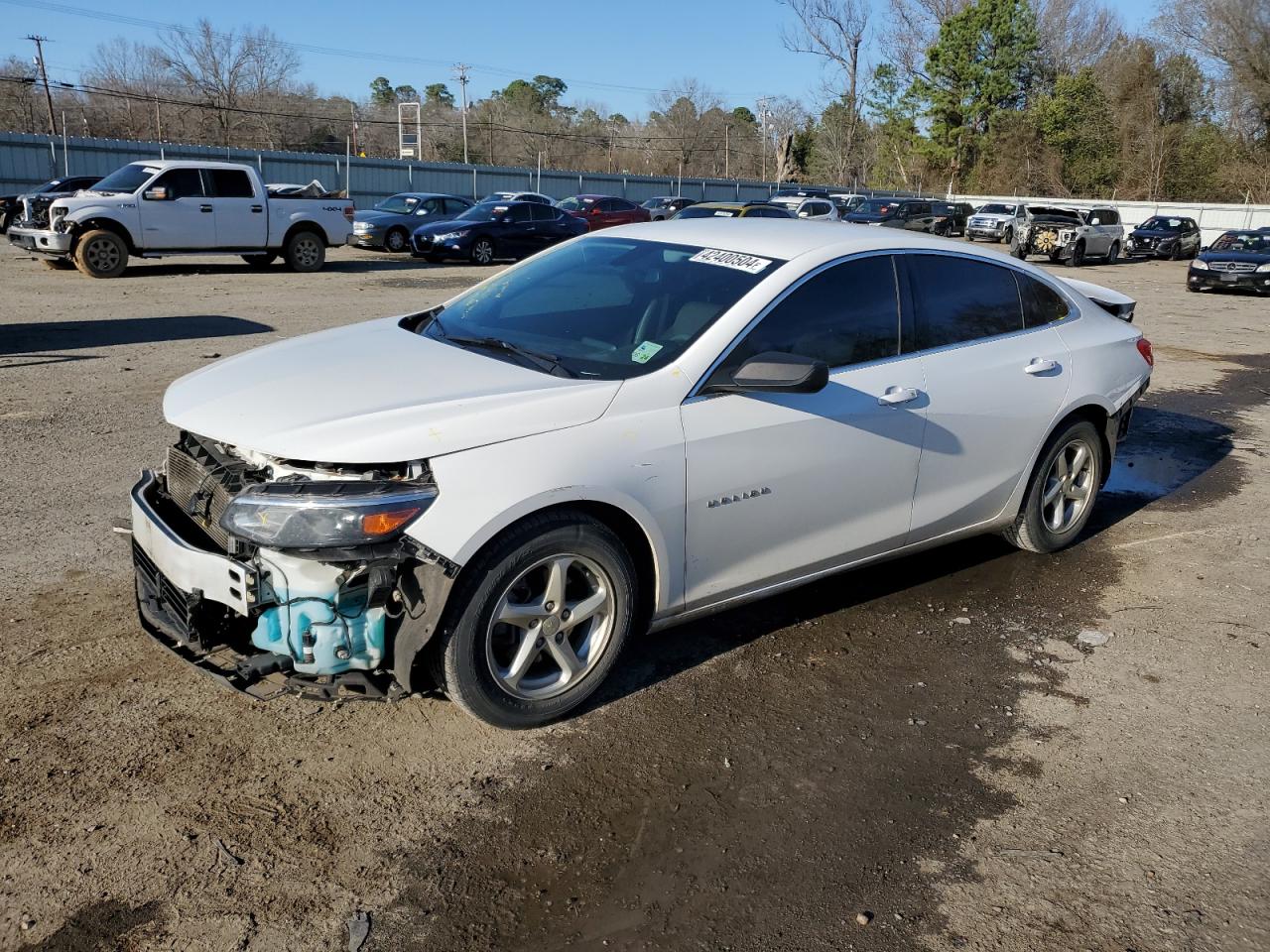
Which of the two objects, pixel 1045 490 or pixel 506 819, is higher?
pixel 1045 490

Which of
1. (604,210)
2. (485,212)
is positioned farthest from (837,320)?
(604,210)

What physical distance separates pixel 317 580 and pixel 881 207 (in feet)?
113

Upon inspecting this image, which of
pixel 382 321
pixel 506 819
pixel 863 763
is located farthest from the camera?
pixel 382 321

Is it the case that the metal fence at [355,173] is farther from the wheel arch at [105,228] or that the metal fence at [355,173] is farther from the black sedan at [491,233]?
the wheel arch at [105,228]

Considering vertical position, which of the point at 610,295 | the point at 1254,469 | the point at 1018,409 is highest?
the point at 610,295

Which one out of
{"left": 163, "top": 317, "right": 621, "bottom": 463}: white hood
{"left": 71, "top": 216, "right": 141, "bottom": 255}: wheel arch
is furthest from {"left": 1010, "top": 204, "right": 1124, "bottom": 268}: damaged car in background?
{"left": 163, "top": 317, "right": 621, "bottom": 463}: white hood

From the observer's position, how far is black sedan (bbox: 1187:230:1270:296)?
22781mm

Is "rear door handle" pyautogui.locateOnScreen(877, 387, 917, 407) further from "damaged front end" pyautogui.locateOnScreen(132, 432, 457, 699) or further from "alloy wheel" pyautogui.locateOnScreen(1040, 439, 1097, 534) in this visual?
"damaged front end" pyautogui.locateOnScreen(132, 432, 457, 699)

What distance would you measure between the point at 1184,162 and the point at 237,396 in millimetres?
64588

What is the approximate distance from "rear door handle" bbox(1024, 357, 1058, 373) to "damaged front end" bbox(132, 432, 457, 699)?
311 cm

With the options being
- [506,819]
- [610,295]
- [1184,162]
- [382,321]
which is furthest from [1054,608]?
[1184,162]

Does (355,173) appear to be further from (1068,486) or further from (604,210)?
(1068,486)

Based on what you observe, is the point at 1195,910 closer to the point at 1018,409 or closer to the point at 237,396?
the point at 1018,409

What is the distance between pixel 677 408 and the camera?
3801mm
